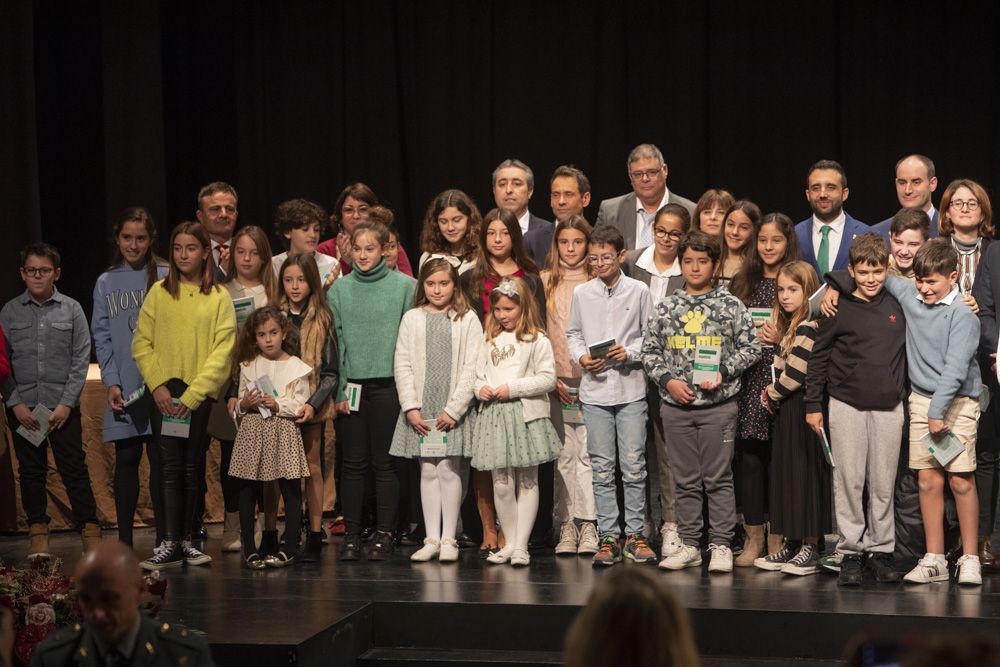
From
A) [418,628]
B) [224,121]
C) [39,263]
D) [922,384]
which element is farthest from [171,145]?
[922,384]

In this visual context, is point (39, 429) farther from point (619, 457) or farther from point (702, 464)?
point (702, 464)

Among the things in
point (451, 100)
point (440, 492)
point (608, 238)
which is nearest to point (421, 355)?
point (440, 492)

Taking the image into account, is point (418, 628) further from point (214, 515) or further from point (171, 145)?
point (171, 145)

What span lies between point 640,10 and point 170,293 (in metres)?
3.81

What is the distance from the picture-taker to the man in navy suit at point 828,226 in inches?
214

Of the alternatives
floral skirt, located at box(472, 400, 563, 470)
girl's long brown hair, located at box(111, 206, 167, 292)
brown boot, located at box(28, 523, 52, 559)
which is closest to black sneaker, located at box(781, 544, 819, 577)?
floral skirt, located at box(472, 400, 563, 470)

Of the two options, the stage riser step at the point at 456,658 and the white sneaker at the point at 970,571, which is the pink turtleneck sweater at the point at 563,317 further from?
the white sneaker at the point at 970,571

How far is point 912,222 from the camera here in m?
4.93

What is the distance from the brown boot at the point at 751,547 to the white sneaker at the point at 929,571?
2.07 feet

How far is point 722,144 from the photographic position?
7641 mm

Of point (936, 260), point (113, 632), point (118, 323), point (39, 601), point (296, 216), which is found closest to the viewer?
point (113, 632)

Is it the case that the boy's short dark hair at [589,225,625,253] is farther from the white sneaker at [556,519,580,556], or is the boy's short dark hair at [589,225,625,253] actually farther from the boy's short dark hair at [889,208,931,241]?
the white sneaker at [556,519,580,556]

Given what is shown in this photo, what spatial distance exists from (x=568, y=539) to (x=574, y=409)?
1.93 feet

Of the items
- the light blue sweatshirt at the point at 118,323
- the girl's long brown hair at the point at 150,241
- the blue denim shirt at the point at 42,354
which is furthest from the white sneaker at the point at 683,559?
the blue denim shirt at the point at 42,354
